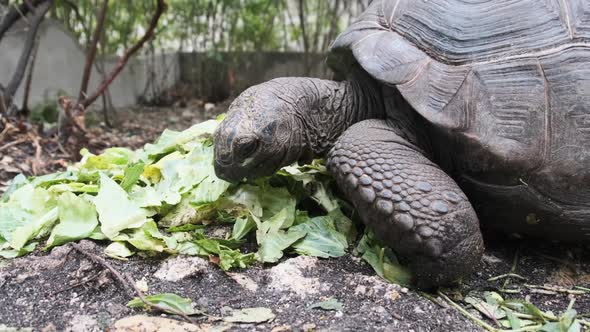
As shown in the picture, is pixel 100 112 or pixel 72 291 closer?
pixel 72 291

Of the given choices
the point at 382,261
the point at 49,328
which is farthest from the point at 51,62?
the point at 382,261

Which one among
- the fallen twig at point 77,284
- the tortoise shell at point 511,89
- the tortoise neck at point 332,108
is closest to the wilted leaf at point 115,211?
the fallen twig at point 77,284

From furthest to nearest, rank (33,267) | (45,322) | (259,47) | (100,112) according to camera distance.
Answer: (259,47), (100,112), (33,267), (45,322)

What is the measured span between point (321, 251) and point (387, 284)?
12.8 inches

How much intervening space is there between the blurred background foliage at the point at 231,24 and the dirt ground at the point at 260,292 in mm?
5102

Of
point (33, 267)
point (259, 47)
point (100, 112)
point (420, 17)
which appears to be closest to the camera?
point (33, 267)

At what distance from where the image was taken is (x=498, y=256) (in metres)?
2.55

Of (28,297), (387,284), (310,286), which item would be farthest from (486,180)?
(28,297)

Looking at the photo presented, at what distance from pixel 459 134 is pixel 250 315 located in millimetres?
1059

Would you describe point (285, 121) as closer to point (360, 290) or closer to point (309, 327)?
point (360, 290)

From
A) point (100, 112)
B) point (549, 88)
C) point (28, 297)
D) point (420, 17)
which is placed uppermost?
point (420, 17)

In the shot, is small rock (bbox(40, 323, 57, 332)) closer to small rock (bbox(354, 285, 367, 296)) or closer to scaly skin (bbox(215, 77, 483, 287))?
scaly skin (bbox(215, 77, 483, 287))

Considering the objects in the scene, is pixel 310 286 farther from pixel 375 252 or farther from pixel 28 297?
pixel 28 297

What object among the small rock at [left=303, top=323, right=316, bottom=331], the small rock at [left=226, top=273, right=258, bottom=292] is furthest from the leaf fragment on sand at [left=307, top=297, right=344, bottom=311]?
the small rock at [left=226, top=273, right=258, bottom=292]
